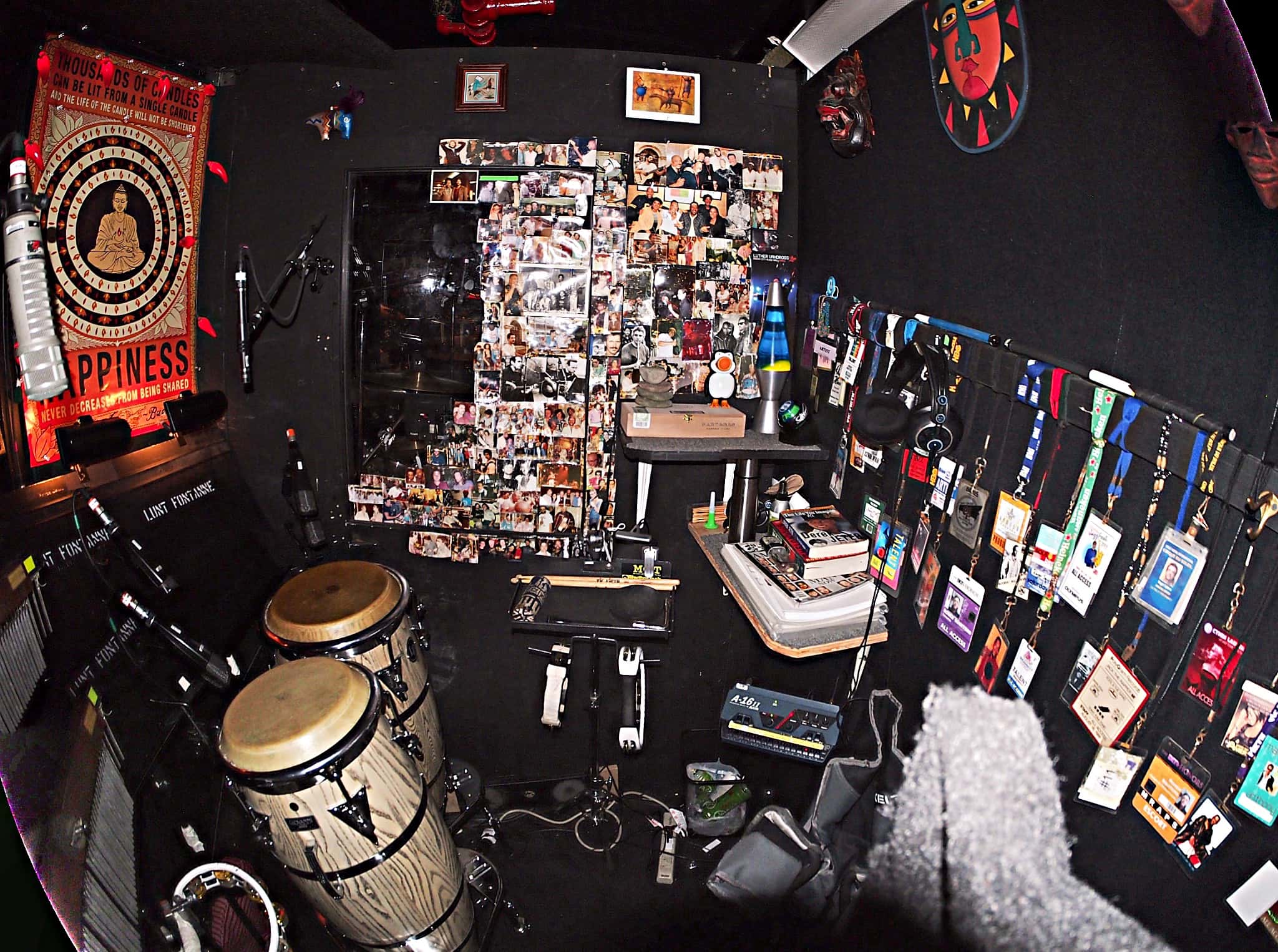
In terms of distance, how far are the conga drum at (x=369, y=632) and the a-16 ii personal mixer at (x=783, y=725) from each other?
3.50 feet

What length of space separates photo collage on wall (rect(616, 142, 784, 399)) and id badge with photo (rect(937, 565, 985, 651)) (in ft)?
4.03

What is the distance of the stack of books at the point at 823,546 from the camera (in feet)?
7.34

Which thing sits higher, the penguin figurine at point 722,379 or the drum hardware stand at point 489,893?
the penguin figurine at point 722,379

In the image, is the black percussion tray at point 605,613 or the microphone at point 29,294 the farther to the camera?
the black percussion tray at point 605,613

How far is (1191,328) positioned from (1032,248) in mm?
450

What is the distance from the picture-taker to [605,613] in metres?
2.75

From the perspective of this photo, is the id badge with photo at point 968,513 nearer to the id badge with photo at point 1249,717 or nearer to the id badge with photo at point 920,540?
the id badge with photo at point 920,540

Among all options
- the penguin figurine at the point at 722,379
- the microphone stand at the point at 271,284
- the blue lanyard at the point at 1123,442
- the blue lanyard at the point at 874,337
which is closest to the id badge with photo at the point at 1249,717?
the blue lanyard at the point at 1123,442

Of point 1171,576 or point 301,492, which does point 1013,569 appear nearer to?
point 1171,576

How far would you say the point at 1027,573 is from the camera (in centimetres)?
165

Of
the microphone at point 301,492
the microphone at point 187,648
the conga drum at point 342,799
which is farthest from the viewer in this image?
the microphone at point 301,492

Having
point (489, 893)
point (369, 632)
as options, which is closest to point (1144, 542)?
point (369, 632)

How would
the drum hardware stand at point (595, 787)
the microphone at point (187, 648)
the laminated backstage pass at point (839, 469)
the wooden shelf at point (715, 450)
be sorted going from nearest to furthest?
the microphone at point (187, 648), the wooden shelf at point (715, 450), the laminated backstage pass at point (839, 469), the drum hardware stand at point (595, 787)

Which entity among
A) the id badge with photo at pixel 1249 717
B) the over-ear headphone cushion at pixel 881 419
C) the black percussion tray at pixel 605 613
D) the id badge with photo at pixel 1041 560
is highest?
the over-ear headphone cushion at pixel 881 419
